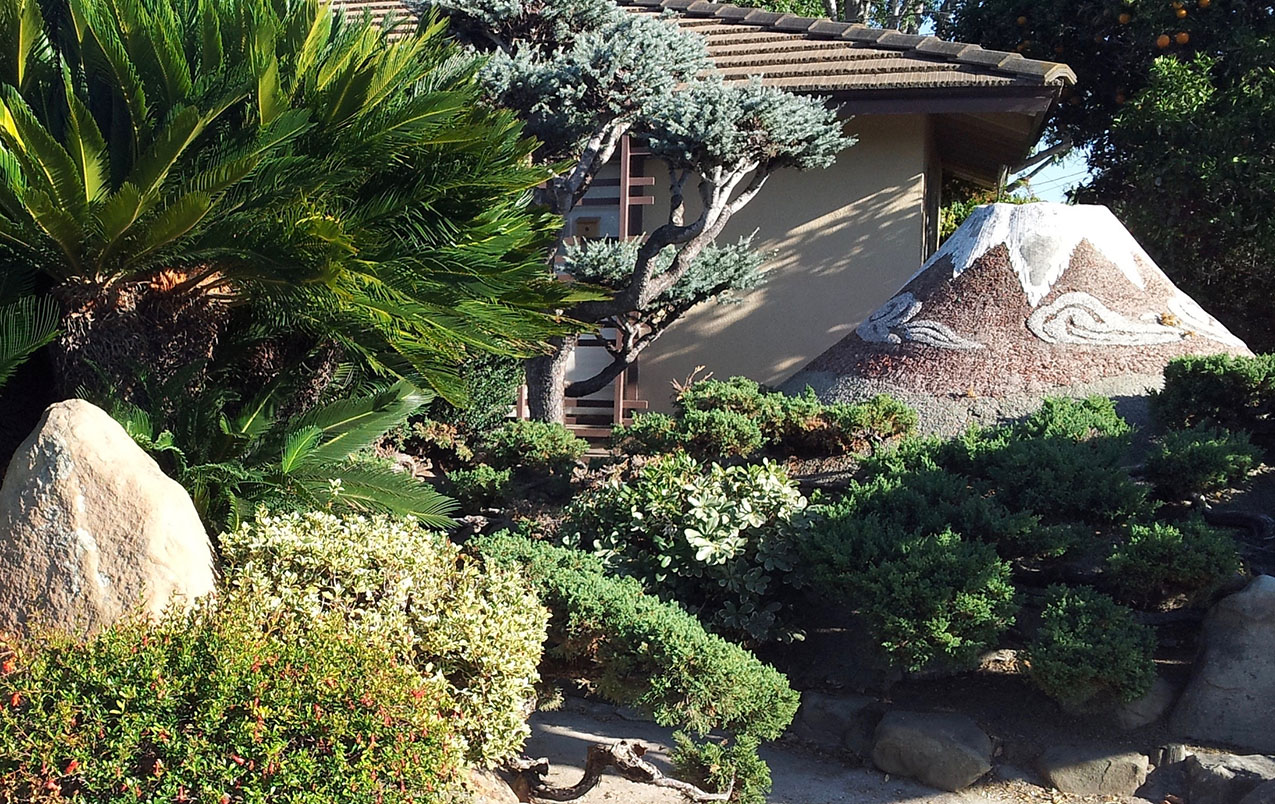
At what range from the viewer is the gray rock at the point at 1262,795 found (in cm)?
444

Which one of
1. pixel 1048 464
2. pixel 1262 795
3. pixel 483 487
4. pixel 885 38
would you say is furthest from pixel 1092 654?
pixel 885 38

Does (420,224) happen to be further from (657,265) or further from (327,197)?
(657,265)

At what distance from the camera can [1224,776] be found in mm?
4746

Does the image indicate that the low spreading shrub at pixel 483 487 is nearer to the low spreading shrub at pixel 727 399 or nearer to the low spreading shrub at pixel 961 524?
the low spreading shrub at pixel 727 399

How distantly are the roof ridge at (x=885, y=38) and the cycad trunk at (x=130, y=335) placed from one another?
23.7 feet

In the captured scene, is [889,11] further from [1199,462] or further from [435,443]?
[1199,462]

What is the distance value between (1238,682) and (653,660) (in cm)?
278

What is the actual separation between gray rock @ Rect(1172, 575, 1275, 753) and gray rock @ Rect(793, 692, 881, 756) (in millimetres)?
1419

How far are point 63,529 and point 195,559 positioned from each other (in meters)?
0.42

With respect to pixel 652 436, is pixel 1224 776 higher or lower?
lower

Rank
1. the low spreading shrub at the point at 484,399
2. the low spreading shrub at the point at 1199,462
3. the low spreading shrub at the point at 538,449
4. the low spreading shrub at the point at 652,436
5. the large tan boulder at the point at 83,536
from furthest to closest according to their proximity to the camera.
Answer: the low spreading shrub at the point at 484,399, the low spreading shrub at the point at 538,449, the low spreading shrub at the point at 652,436, the low spreading shrub at the point at 1199,462, the large tan boulder at the point at 83,536

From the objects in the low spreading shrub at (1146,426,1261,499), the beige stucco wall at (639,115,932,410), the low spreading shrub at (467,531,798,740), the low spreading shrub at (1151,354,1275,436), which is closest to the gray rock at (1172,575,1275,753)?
the low spreading shrub at (1146,426,1261,499)

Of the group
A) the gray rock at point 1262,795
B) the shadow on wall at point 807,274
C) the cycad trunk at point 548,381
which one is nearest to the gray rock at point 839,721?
the gray rock at point 1262,795

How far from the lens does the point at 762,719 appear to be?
14.6ft
